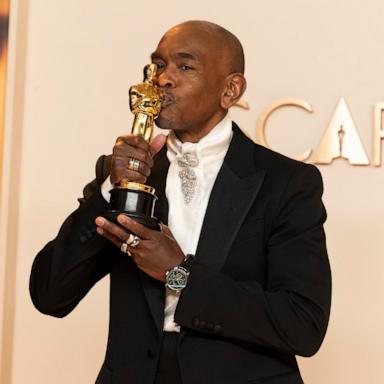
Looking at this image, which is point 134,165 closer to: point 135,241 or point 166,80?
point 135,241

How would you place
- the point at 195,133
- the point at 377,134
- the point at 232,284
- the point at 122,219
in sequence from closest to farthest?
the point at 122,219 < the point at 232,284 < the point at 195,133 < the point at 377,134

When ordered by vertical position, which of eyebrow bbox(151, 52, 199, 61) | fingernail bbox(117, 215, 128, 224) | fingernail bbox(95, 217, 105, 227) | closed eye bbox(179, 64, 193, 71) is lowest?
fingernail bbox(95, 217, 105, 227)

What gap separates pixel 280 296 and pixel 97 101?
1.72 meters

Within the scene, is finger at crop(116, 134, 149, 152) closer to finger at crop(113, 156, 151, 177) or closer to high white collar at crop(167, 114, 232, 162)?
finger at crop(113, 156, 151, 177)

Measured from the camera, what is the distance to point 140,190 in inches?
63.6

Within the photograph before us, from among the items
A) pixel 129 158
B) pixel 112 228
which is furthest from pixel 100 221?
pixel 129 158

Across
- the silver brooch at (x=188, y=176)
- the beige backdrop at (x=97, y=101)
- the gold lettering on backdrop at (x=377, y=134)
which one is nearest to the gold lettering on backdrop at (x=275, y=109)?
the beige backdrop at (x=97, y=101)

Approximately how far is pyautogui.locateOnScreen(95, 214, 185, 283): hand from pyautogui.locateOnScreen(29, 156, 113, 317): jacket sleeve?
0.35ft

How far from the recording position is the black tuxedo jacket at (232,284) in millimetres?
1672

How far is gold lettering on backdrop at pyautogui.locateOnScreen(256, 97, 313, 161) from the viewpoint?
9.82 ft

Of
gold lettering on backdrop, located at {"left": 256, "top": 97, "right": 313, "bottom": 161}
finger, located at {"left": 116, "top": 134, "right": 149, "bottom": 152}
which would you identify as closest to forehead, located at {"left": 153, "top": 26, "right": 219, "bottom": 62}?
finger, located at {"left": 116, "top": 134, "right": 149, "bottom": 152}

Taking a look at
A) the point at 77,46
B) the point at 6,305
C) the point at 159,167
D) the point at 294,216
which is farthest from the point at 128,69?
the point at 294,216

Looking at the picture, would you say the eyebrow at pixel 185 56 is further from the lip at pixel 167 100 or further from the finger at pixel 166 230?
the finger at pixel 166 230

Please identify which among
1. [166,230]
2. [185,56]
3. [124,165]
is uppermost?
[185,56]
